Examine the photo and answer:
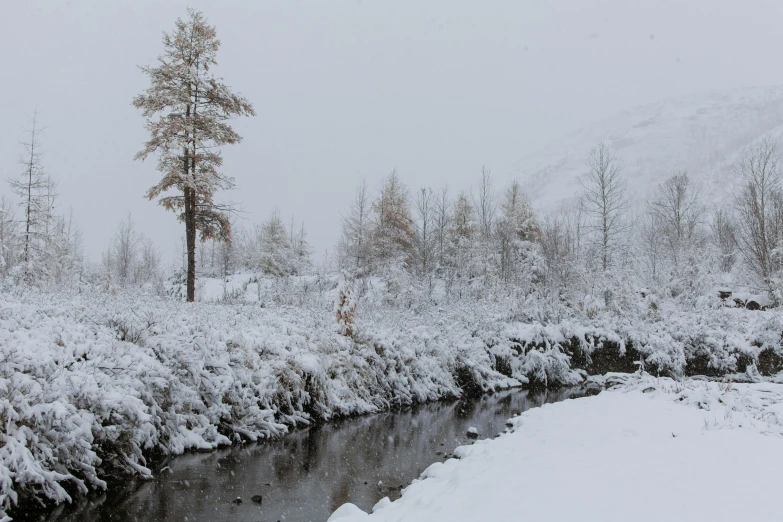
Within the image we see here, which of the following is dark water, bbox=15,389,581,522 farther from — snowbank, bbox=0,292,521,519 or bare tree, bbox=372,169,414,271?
bare tree, bbox=372,169,414,271

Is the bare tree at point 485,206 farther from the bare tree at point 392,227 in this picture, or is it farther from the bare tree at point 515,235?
the bare tree at point 392,227

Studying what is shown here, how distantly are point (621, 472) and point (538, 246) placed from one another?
30958 mm

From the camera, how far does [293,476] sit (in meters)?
7.25

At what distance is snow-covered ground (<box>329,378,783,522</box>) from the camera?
12.8ft

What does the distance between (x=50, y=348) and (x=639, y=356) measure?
18.0 meters

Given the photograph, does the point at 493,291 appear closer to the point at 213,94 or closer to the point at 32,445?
the point at 213,94

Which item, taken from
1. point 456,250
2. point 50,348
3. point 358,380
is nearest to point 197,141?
point 358,380

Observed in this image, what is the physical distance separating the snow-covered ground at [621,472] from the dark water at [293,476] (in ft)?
2.83

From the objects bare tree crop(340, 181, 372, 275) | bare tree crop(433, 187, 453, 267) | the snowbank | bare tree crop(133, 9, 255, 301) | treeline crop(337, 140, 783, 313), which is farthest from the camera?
bare tree crop(433, 187, 453, 267)

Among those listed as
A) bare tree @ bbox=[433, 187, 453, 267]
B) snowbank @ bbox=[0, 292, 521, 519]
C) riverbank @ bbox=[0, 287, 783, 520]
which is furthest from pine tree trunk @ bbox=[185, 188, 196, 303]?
bare tree @ bbox=[433, 187, 453, 267]

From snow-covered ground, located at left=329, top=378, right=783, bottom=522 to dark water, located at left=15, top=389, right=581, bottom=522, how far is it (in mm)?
863

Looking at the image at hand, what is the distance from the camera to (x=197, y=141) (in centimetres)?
1933

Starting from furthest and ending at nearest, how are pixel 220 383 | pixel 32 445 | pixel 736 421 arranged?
pixel 220 383
pixel 736 421
pixel 32 445

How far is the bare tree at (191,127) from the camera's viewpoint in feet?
61.7
